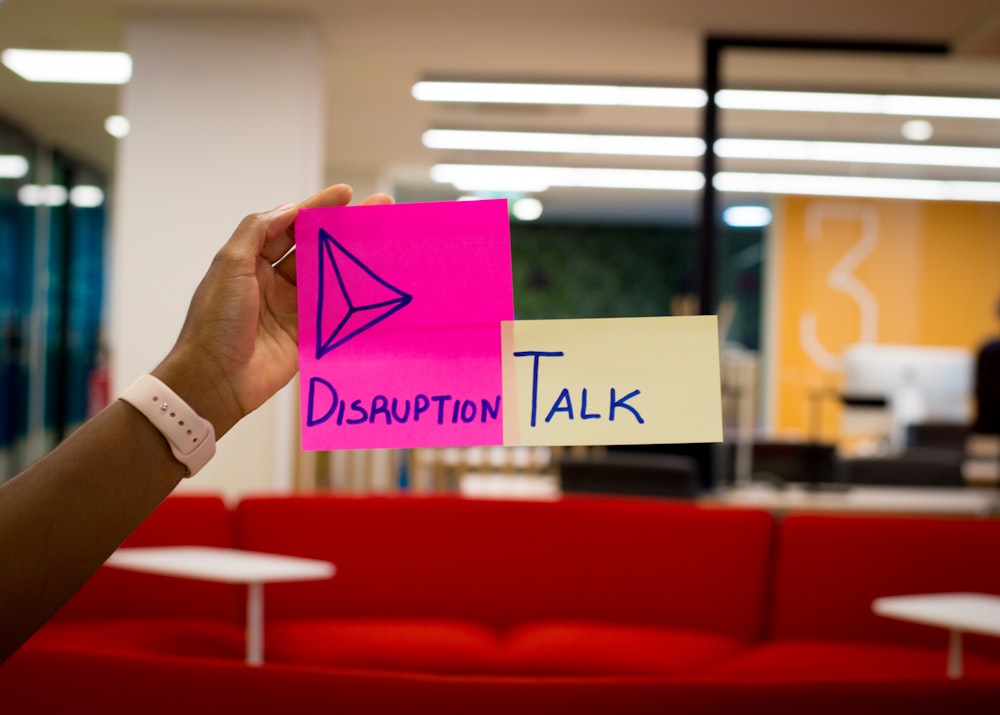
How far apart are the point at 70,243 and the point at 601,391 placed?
10.5 meters

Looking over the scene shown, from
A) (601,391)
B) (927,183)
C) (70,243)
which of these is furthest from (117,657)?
(70,243)

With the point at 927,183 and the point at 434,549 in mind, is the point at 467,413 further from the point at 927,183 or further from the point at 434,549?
the point at 927,183

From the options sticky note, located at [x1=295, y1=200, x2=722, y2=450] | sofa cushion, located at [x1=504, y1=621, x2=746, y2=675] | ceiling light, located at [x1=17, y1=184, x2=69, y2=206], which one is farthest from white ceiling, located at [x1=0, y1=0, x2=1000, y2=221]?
sticky note, located at [x1=295, y1=200, x2=722, y2=450]

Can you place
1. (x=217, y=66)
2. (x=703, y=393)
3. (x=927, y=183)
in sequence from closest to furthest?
1. (x=703, y=393)
2. (x=217, y=66)
3. (x=927, y=183)

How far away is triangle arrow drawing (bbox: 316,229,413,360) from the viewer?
2.77 feet

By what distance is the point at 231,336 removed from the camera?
0.87m

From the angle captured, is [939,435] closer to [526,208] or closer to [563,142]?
[563,142]

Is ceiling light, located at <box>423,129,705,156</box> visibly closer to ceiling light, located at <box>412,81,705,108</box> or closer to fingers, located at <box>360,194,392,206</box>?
ceiling light, located at <box>412,81,705,108</box>

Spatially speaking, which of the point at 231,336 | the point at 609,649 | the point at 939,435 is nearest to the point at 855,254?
the point at 939,435

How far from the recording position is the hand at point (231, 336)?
85 centimetres

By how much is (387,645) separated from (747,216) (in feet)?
12.6

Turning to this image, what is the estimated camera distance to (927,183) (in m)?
6.02

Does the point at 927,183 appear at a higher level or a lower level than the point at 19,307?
higher

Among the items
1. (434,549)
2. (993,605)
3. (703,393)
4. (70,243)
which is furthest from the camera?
(70,243)
